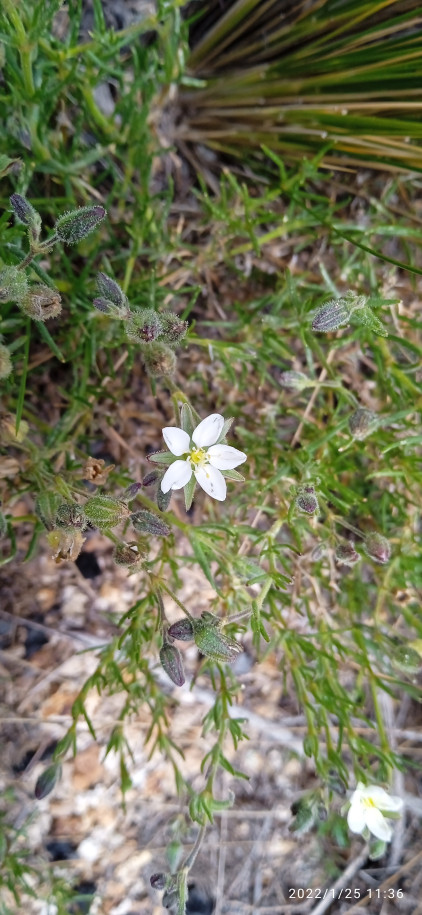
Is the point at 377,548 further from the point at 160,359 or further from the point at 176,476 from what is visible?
the point at 160,359

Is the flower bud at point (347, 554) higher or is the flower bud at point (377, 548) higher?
the flower bud at point (347, 554)

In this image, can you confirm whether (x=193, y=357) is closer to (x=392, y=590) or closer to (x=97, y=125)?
(x=97, y=125)

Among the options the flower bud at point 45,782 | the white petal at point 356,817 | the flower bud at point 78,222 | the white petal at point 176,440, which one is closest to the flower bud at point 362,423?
the white petal at point 176,440

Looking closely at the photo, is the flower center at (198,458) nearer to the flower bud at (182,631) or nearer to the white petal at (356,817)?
the flower bud at (182,631)

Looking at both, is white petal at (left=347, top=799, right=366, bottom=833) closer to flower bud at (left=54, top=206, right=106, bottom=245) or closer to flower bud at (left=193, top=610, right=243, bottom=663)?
flower bud at (left=193, top=610, right=243, bottom=663)

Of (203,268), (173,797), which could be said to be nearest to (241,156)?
(203,268)

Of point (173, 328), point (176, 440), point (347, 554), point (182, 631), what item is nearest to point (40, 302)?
point (173, 328)
